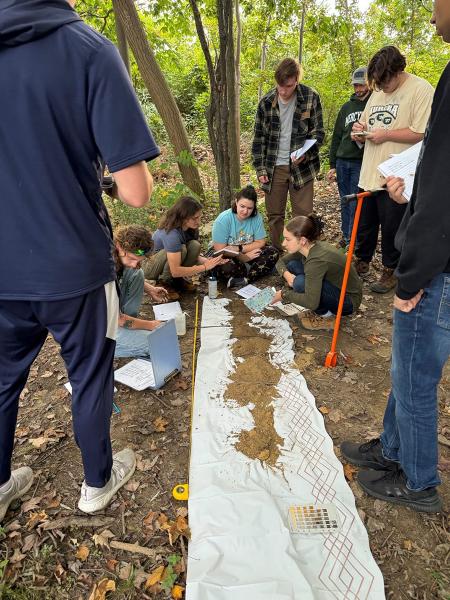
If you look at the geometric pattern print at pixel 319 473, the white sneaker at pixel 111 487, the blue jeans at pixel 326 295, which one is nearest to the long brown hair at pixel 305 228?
the blue jeans at pixel 326 295

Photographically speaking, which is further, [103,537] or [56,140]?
[103,537]

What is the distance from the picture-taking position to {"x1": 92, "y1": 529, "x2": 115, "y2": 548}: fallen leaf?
6.01ft

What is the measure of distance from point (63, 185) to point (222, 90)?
3.72 meters

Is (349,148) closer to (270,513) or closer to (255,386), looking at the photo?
(255,386)

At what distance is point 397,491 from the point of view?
194 cm

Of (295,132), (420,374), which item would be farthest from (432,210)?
(295,132)

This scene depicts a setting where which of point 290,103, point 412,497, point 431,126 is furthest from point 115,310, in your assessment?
point 290,103

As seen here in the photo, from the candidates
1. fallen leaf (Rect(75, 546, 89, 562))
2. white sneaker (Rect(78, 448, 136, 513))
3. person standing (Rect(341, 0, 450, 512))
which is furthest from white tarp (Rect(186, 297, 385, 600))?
fallen leaf (Rect(75, 546, 89, 562))

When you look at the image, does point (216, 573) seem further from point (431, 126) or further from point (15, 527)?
point (431, 126)

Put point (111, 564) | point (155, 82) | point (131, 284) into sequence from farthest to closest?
1. point (155, 82)
2. point (131, 284)
3. point (111, 564)

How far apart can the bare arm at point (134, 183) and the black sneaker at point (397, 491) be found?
1826 mm

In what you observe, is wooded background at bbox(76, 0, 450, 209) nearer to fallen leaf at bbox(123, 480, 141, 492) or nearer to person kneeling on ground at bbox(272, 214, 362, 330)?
person kneeling on ground at bbox(272, 214, 362, 330)

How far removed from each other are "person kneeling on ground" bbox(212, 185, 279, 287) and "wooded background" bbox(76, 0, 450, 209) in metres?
0.96

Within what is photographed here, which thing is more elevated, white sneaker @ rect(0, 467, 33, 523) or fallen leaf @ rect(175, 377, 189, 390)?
white sneaker @ rect(0, 467, 33, 523)
